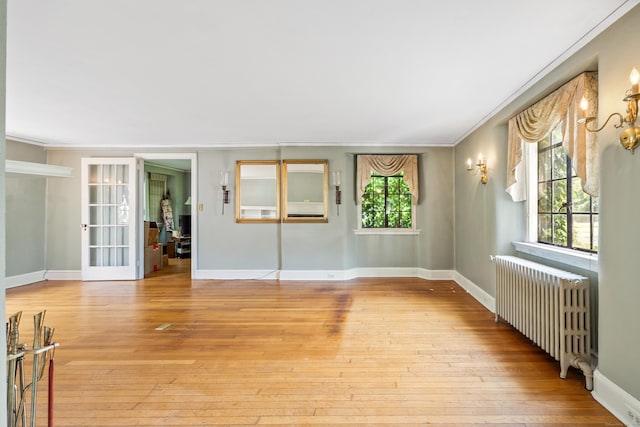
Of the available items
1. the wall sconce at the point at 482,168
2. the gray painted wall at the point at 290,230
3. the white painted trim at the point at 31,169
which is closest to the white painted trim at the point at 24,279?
the gray painted wall at the point at 290,230

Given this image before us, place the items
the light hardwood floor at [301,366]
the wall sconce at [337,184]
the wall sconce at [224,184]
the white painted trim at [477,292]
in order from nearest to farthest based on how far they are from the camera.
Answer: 1. the light hardwood floor at [301,366]
2. the white painted trim at [477,292]
3. the wall sconce at [337,184]
4. the wall sconce at [224,184]

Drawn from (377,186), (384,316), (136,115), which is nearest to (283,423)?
(384,316)

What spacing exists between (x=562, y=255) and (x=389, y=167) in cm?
342

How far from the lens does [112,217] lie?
584 cm

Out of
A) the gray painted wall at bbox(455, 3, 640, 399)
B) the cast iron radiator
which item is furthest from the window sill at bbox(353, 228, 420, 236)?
the gray painted wall at bbox(455, 3, 640, 399)

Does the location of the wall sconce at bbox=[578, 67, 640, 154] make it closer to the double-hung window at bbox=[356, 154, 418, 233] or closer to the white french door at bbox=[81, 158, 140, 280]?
the double-hung window at bbox=[356, 154, 418, 233]

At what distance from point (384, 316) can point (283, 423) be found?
6.81ft

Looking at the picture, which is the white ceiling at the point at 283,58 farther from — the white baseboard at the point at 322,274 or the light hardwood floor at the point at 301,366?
the white baseboard at the point at 322,274

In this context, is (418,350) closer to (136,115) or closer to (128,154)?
(136,115)

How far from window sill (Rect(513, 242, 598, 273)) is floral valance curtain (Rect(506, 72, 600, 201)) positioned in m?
0.56

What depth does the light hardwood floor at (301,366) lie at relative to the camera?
1982 millimetres

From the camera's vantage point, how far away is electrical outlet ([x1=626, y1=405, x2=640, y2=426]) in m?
1.77

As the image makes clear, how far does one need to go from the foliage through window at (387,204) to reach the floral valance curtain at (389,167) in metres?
0.24

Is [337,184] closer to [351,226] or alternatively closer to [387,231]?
[351,226]
